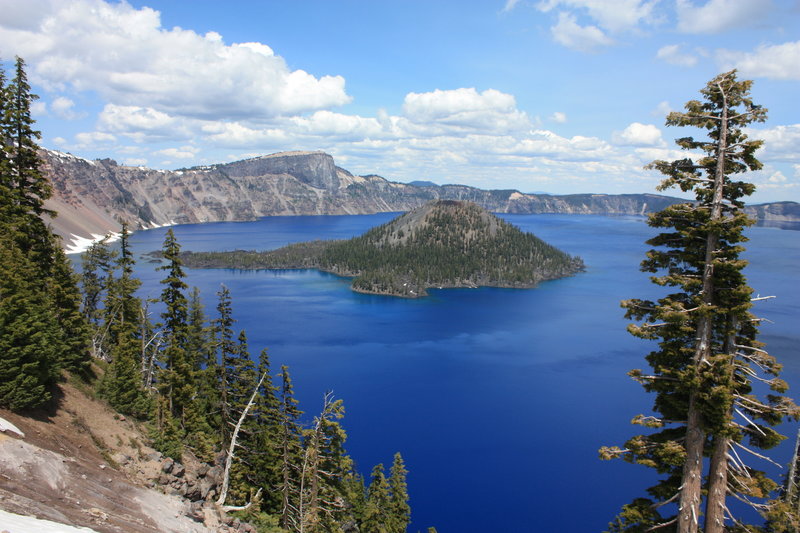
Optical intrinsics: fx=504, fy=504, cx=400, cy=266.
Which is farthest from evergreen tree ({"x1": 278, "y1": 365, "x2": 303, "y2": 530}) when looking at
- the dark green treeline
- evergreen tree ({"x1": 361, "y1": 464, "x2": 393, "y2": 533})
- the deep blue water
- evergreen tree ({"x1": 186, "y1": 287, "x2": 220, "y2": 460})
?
the deep blue water

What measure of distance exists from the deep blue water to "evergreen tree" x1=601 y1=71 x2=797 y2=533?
1587 inches

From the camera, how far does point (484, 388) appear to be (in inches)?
3497

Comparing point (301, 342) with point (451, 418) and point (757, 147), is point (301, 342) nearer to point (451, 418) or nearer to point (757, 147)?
point (451, 418)

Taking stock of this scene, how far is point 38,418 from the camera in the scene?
26531mm

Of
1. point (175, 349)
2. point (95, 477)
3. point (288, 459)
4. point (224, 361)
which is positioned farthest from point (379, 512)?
point (95, 477)

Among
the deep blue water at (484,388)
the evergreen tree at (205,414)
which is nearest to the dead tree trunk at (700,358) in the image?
the evergreen tree at (205,414)

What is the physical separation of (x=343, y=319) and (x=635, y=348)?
242 ft

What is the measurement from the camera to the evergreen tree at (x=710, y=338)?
14848 millimetres

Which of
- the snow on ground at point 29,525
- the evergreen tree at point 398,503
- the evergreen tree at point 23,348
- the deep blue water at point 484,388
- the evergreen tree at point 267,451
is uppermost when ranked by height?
the evergreen tree at point 23,348

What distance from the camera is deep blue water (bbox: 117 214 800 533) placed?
56031 mm

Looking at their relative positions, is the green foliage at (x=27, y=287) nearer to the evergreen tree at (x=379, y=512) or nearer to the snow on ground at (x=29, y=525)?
the snow on ground at (x=29, y=525)

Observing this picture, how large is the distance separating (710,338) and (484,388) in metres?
75.9

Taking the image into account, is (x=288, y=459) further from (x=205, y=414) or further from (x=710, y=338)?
(x=710, y=338)

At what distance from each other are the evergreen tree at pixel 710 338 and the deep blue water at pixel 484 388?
40.3 meters
